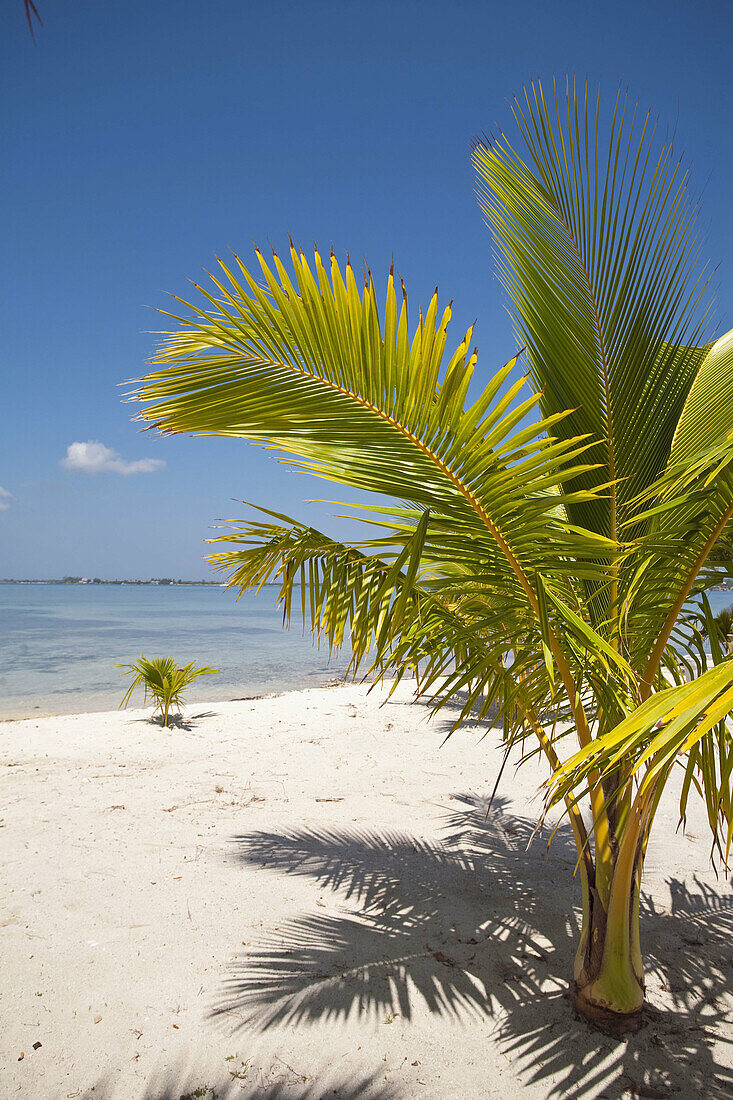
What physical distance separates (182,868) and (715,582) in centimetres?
314

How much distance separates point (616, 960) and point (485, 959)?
26.9 inches

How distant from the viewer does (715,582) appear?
218 cm

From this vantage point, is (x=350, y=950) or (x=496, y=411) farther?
(x=350, y=950)

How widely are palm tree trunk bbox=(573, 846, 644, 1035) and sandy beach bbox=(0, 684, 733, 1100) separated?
76 millimetres

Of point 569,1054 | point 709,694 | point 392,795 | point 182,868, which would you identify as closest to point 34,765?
point 182,868

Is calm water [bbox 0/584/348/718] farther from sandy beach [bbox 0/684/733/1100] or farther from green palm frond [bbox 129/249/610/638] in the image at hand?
green palm frond [bbox 129/249/610/638]

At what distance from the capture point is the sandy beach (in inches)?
83.0

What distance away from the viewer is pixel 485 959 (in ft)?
8.94

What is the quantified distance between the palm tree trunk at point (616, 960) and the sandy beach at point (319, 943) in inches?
3.0

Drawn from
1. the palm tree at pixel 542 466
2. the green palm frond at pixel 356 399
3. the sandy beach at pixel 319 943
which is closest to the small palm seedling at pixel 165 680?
the sandy beach at pixel 319 943

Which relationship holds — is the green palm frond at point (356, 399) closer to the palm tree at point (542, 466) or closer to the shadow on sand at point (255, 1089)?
the palm tree at point (542, 466)

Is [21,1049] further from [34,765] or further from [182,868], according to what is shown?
[34,765]

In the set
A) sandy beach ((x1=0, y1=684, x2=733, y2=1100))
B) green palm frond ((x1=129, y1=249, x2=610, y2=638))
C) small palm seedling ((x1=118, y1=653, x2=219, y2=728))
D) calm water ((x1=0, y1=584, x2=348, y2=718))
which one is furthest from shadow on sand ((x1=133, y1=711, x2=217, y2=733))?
green palm frond ((x1=129, y1=249, x2=610, y2=638))

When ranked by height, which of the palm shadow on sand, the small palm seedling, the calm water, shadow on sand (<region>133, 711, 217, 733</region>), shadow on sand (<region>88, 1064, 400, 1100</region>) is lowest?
the calm water
